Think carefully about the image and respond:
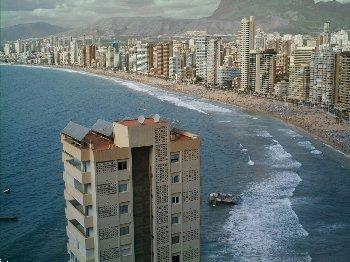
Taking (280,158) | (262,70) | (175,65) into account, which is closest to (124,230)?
(280,158)

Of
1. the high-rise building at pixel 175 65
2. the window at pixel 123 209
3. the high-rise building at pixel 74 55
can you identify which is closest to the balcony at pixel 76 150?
the window at pixel 123 209

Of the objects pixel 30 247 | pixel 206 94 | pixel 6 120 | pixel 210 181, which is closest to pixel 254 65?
pixel 206 94

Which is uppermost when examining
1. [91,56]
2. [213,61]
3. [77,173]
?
[91,56]

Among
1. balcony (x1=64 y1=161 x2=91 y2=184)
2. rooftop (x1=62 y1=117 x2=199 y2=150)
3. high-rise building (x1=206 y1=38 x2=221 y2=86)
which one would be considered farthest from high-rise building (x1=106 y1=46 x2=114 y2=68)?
balcony (x1=64 y1=161 x2=91 y2=184)

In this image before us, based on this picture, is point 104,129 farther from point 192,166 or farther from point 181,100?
point 181,100

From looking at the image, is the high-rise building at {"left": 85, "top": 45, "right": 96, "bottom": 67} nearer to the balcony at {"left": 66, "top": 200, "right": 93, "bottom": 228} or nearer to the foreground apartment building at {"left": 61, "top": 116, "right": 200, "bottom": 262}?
the balcony at {"left": 66, "top": 200, "right": 93, "bottom": 228}

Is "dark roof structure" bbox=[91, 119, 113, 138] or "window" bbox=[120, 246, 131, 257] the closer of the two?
"window" bbox=[120, 246, 131, 257]
